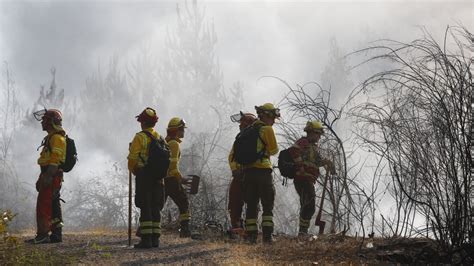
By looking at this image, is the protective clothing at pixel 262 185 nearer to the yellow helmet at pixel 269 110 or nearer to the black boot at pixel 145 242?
the yellow helmet at pixel 269 110

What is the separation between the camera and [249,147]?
966cm

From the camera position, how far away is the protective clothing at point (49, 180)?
30.6 ft

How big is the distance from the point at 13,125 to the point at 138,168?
1770 inches

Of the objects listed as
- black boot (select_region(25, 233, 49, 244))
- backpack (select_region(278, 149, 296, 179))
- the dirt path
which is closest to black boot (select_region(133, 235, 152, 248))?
the dirt path

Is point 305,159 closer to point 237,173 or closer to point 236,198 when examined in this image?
point 237,173

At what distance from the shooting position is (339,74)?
6675 centimetres

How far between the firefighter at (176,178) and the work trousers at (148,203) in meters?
1.35

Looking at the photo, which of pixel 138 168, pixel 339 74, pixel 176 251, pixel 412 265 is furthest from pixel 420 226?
pixel 339 74

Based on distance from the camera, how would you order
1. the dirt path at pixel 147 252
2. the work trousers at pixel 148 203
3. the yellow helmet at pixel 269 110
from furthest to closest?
the yellow helmet at pixel 269 110 → the work trousers at pixel 148 203 → the dirt path at pixel 147 252

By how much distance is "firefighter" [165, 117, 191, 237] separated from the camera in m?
10.6

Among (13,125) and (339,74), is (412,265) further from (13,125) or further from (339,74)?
(339,74)

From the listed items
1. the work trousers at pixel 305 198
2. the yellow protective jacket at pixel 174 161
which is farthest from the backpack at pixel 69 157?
the work trousers at pixel 305 198

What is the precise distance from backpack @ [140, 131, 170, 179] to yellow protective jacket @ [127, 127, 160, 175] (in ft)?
0.16

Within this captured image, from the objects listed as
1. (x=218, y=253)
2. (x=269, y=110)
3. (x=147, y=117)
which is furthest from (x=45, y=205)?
(x=269, y=110)
